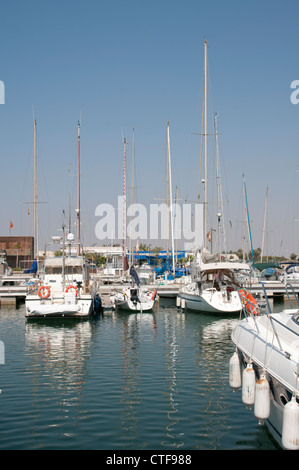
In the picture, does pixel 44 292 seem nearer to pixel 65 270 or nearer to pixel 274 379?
pixel 65 270

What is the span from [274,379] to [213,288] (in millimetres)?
22457

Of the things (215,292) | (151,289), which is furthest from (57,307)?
(151,289)

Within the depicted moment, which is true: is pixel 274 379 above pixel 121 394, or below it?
above

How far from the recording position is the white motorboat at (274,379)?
7.58 meters

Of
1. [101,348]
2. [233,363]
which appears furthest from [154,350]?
[233,363]

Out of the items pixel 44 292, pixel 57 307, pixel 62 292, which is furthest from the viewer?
pixel 62 292

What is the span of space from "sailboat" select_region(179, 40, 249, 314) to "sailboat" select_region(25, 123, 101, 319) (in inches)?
250

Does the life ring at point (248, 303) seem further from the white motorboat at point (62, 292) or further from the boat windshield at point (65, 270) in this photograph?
the boat windshield at point (65, 270)

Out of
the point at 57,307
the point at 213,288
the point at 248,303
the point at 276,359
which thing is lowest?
the point at 57,307

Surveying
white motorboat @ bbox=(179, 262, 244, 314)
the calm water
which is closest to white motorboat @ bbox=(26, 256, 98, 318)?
the calm water

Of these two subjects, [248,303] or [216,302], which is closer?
[248,303]

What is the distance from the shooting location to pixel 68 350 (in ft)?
64.2

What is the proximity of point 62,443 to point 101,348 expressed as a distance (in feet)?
33.5

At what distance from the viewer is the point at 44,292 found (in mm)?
27703
